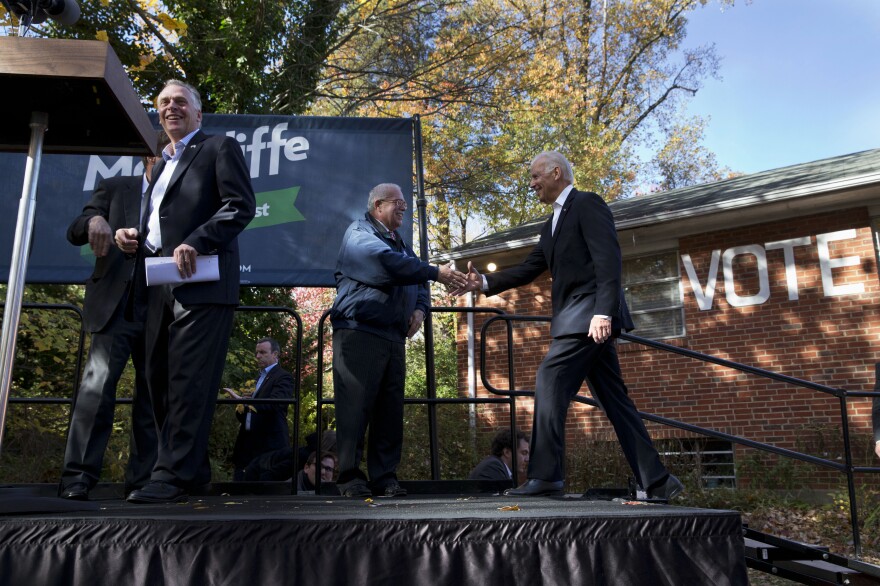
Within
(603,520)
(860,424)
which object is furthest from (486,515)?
(860,424)

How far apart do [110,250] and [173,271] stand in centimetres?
89

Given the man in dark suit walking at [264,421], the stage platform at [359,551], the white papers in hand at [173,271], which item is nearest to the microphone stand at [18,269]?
the stage platform at [359,551]

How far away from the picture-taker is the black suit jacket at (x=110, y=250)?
4.12 m

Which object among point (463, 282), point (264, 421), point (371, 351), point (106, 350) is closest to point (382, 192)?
point (463, 282)

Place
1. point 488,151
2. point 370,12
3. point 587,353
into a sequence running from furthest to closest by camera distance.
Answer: point 488,151, point 370,12, point 587,353

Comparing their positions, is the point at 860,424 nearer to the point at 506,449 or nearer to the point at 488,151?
the point at 506,449

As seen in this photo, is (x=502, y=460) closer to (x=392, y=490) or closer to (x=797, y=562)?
(x=392, y=490)

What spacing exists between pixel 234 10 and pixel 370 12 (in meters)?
3.88

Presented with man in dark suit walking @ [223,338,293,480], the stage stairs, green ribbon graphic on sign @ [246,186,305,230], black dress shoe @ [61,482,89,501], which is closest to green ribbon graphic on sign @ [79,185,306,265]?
green ribbon graphic on sign @ [246,186,305,230]

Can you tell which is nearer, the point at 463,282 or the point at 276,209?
the point at 463,282

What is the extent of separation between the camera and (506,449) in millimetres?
7277

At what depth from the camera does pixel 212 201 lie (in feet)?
13.0

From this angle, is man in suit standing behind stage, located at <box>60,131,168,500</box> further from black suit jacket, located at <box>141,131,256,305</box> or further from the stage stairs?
the stage stairs

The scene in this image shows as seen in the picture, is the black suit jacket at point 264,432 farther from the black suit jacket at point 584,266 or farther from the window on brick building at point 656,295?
the window on brick building at point 656,295
